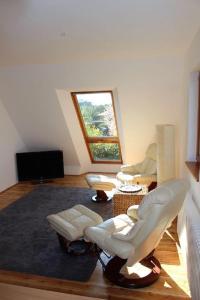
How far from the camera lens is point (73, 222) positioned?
3.06 m

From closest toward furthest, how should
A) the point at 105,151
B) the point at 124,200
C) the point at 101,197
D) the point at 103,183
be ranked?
the point at 124,200 < the point at 103,183 < the point at 101,197 < the point at 105,151

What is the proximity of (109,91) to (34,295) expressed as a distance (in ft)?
13.0

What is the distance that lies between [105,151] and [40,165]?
5.26 feet

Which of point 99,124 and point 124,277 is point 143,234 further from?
point 99,124

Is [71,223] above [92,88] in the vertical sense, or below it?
below

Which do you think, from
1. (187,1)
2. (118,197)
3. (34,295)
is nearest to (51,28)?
(187,1)

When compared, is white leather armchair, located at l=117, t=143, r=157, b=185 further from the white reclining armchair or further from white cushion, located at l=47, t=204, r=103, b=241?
the white reclining armchair

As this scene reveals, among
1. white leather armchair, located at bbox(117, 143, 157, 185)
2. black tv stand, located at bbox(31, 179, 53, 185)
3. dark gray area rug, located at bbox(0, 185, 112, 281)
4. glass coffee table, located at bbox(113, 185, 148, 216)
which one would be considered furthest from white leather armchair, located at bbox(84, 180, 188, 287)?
black tv stand, located at bbox(31, 179, 53, 185)

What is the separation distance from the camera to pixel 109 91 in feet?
17.5

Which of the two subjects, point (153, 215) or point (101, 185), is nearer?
point (153, 215)

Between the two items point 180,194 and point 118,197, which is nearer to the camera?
point 180,194

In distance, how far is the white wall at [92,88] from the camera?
14.0ft

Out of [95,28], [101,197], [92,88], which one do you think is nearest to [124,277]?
[101,197]

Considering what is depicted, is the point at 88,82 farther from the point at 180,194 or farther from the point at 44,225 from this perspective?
the point at 180,194
